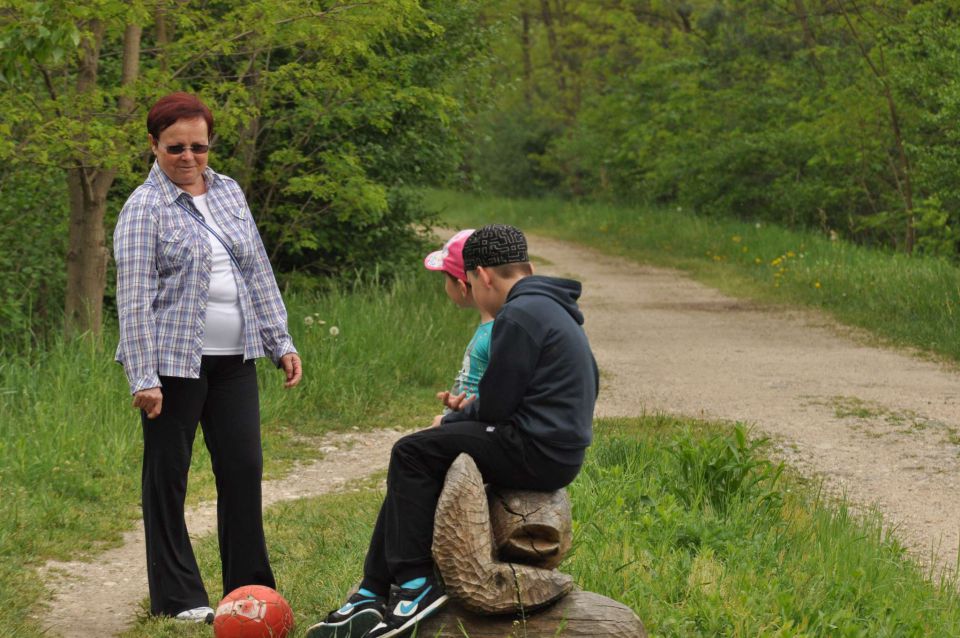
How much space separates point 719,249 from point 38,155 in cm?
1323

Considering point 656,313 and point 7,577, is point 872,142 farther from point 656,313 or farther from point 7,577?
point 7,577

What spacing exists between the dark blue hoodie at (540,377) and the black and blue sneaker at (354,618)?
68 cm

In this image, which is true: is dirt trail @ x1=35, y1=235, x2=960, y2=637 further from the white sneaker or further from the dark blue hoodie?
the dark blue hoodie

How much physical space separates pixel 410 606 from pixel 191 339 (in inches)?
48.9

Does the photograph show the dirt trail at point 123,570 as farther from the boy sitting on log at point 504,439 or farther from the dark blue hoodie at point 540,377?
the dark blue hoodie at point 540,377

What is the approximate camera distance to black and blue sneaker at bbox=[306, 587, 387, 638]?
12.2 feet

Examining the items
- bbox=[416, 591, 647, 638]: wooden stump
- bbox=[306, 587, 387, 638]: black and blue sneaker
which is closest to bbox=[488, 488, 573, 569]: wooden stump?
bbox=[416, 591, 647, 638]: wooden stump

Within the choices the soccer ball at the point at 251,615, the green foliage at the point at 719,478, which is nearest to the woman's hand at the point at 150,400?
the soccer ball at the point at 251,615

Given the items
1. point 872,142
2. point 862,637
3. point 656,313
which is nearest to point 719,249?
point 872,142

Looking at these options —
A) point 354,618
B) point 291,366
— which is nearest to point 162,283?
point 291,366

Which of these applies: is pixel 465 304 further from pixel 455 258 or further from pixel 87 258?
pixel 87 258

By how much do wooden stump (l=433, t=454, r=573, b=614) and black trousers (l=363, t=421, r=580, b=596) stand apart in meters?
0.08

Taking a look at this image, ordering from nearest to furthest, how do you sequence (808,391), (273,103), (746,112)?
(808,391) < (273,103) < (746,112)

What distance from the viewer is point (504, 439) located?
3.68m
